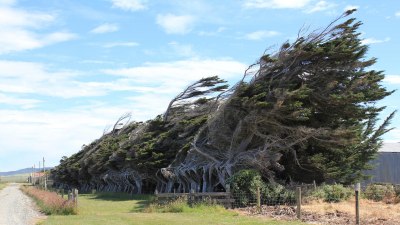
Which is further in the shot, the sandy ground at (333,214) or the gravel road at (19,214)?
the gravel road at (19,214)

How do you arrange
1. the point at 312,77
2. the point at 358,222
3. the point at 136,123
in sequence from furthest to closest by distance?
the point at 136,123 → the point at 312,77 → the point at 358,222

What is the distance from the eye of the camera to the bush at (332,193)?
2741cm

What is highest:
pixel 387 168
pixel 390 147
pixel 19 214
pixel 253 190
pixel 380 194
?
pixel 390 147

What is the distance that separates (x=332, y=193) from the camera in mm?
27891

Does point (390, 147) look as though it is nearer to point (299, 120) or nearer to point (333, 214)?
point (299, 120)

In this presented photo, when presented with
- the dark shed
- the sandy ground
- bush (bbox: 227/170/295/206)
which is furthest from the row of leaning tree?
the dark shed

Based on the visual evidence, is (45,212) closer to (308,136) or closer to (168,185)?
(168,185)

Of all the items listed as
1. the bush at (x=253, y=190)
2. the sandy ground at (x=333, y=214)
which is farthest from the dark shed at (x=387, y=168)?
the sandy ground at (x=333, y=214)

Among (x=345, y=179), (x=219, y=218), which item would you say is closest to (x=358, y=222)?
(x=219, y=218)

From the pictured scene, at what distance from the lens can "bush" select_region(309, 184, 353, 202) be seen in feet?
89.9

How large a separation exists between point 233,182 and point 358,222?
11.5m

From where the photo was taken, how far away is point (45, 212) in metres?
29.4

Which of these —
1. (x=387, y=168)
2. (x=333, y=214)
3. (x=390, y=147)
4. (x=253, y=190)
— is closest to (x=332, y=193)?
(x=253, y=190)

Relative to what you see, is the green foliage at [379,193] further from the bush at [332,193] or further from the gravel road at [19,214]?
the gravel road at [19,214]
